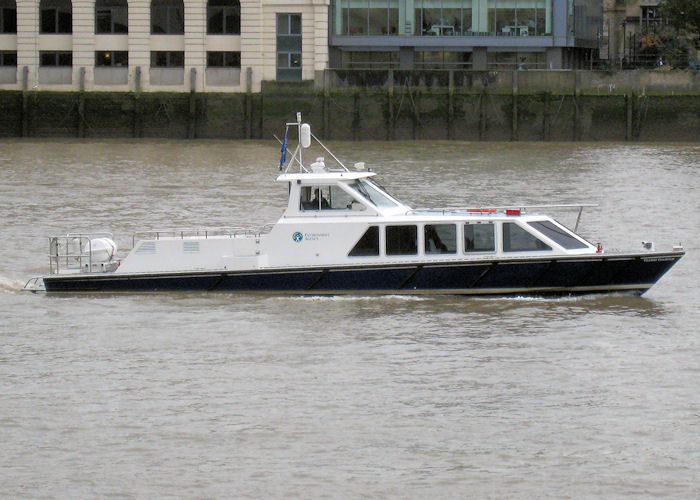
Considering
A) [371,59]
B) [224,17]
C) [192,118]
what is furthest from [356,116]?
[371,59]

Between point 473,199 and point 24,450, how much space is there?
71.8 feet

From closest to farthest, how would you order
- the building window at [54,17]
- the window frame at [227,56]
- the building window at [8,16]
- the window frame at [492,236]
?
the window frame at [492,236], the window frame at [227,56], the building window at [54,17], the building window at [8,16]

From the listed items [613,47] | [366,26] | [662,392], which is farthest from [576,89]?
[662,392]

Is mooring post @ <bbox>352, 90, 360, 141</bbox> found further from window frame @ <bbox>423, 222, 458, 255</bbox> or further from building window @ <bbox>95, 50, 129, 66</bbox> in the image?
window frame @ <bbox>423, 222, 458, 255</bbox>

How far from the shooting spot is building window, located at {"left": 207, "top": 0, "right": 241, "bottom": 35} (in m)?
62.3

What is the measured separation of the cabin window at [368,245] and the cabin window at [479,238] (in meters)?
1.26

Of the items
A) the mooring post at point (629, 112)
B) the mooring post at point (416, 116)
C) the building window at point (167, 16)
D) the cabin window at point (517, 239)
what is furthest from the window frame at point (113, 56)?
the cabin window at point (517, 239)

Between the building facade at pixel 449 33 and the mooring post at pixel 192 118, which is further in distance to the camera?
the building facade at pixel 449 33

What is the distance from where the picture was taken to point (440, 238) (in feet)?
73.5

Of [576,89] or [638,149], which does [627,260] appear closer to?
[638,149]

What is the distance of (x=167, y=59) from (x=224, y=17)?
9.20 feet

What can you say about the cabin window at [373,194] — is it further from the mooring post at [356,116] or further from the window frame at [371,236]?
the mooring post at [356,116]

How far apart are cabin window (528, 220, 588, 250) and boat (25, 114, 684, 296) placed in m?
0.02

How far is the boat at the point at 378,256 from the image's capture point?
22391mm
